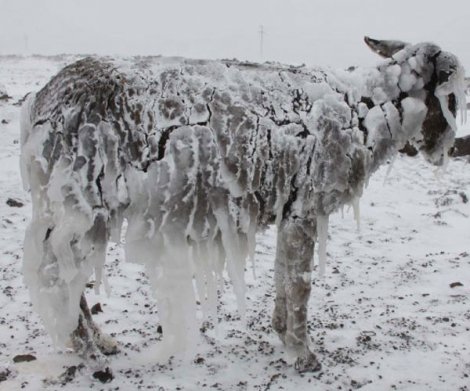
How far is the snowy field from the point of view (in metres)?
3.64

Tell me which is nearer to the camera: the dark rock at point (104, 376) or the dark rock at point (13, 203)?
the dark rock at point (104, 376)

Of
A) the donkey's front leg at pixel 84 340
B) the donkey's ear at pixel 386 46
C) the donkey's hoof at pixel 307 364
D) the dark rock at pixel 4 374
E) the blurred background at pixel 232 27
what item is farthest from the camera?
the blurred background at pixel 232 27

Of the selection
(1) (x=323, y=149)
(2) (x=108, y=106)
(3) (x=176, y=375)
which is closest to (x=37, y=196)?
(2) (x=108, y=106)

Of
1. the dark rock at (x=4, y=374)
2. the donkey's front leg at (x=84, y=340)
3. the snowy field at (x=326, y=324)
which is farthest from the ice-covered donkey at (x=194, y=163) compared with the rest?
the dark rock at (x=4, y=374)

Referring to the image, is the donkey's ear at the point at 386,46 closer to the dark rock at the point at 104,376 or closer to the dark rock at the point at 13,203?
the dark rock at the point at 104,376

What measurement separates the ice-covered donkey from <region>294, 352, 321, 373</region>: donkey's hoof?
1 cm

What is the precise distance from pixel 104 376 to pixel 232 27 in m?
86.4

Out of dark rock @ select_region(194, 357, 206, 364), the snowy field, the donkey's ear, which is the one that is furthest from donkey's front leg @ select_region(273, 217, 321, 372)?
the donkey's ear

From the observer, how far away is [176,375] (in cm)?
369

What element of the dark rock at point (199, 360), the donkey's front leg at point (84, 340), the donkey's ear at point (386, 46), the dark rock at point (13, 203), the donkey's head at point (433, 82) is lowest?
the dark rock at point (199, 360)

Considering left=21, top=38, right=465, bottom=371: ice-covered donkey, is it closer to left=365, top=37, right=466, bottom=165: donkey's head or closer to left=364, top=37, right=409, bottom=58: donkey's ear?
left=365, top=37, right=466, bottom=165: donkey's head

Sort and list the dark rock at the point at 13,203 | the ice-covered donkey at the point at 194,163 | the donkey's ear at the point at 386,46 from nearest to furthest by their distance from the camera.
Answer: the ice-covered donkey at the point at 194,163 < the donkey's ear at the point at 386,46 < the dark rock at the point at 13,203

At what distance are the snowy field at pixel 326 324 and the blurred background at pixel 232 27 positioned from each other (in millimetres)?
43242

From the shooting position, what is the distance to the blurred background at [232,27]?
57688mm
